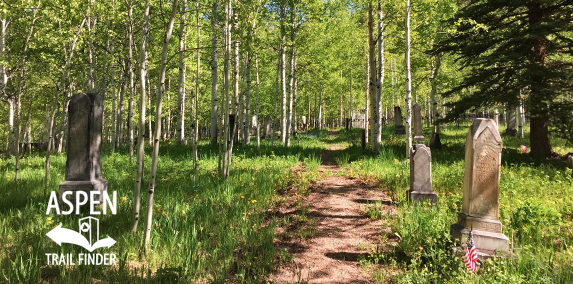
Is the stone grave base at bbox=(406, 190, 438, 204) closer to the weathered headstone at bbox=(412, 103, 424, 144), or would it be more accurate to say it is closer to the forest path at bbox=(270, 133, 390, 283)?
the forest path at bbox=(270, 133, 390, 283)

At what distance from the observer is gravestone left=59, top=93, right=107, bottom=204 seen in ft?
16.7

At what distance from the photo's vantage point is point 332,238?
14.5ft

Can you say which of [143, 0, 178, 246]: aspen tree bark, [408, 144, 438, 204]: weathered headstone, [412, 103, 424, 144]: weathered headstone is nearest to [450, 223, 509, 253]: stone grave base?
[408, 144, 438, 204]: weathered headstone

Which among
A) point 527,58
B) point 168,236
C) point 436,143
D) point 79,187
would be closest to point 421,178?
point 168,236

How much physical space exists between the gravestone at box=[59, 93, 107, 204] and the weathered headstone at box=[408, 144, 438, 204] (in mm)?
5982

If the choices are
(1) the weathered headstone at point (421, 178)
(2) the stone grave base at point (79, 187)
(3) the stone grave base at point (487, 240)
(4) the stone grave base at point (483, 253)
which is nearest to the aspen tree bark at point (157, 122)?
(2) the stone grave base at point (79, 187)

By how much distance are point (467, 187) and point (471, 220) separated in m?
0.44

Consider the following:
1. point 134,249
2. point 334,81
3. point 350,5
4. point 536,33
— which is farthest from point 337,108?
point 134,249

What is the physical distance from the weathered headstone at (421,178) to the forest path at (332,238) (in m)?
0.62

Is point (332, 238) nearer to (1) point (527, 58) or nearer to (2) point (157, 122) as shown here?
(2) point (157, 122)

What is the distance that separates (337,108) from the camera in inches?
1542

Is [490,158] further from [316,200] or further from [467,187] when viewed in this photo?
[316,200]

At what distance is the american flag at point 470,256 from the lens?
3271mm

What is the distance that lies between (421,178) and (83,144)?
654 cm
